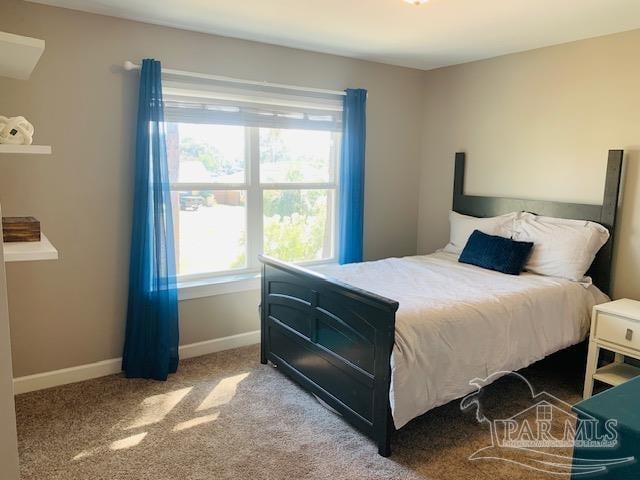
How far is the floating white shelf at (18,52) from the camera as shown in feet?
5.30

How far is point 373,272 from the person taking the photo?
322cm

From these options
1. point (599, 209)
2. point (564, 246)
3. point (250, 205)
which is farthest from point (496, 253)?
point (250, 205)

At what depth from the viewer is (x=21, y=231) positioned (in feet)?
6.01

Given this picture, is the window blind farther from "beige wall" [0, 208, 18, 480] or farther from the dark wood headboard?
"beige wall" [0, 208, 18, 480]

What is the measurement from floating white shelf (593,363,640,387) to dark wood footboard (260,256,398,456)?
1.44 m

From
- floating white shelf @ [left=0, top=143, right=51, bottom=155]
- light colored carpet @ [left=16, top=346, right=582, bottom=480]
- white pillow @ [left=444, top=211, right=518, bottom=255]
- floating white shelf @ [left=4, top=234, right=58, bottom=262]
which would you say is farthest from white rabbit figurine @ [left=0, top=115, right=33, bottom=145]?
white pillow @ [left=444, top=211, right=518, bottom=255]

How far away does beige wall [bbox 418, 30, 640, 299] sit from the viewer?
310cm

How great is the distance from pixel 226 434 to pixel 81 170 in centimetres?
179

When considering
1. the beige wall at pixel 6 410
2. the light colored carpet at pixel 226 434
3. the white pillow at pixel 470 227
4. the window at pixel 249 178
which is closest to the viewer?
the beige wall at pixel 6 410

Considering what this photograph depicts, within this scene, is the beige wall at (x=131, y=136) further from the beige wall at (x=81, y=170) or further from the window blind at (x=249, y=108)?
the window blind at (x=249, y=108)

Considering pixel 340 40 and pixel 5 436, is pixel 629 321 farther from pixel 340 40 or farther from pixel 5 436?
pixel 5 436

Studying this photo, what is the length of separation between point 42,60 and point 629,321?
3.67 m

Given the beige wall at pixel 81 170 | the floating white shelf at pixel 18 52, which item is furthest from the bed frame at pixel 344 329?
the floating white shelf at pixel 18 52

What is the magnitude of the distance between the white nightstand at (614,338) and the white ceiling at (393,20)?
1.71 metres
